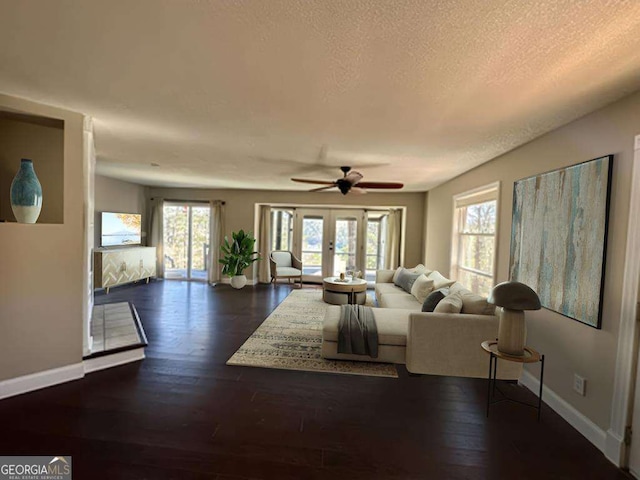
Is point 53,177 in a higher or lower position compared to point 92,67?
lower

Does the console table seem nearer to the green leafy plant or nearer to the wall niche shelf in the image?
the green leafy plant

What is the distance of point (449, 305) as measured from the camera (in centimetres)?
296

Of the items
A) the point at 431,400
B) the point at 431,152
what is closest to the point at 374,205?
the point at 431,152

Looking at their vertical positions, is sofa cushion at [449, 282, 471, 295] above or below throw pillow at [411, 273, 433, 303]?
above

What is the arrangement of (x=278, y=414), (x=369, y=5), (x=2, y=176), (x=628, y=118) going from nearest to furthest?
(x=369, y=5) → (x=628, y=118) → (x=278, y=414) → (x=2, y=176)

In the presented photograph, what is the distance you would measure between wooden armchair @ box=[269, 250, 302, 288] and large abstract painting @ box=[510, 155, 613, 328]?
5137 millimetres

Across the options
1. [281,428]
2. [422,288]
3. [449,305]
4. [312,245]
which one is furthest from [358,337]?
[312,245]

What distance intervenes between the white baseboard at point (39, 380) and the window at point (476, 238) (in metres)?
4.38

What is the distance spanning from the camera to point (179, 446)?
194cm

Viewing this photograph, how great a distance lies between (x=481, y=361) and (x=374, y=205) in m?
4.87

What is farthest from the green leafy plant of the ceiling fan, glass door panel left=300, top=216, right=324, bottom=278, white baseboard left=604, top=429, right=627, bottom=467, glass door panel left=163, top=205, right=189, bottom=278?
white baseboard left=604, top=429, right=627, bottom=467

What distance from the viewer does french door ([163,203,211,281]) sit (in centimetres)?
768

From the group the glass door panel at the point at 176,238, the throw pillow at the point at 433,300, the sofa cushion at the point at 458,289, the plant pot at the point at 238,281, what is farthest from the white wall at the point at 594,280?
the glass door panel at the point at 176,238

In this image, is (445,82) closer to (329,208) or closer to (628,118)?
(628,118)
